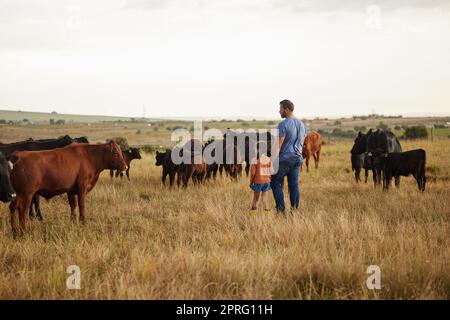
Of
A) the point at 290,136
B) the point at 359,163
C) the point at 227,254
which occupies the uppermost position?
the point at 290,136

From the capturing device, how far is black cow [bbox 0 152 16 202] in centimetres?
676

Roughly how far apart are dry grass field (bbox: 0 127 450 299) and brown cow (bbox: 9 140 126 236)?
574 mm

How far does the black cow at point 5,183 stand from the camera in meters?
6.76

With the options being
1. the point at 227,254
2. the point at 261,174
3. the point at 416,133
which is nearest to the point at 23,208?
the point at 227,254

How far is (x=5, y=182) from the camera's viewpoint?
22.4 feet

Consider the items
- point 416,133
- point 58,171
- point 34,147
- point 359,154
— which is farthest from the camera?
point 416,133

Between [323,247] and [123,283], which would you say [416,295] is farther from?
[123,283]

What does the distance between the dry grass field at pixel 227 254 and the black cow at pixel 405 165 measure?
2.45m

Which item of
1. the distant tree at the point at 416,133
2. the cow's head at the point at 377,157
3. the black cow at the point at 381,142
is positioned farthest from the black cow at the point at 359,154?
the distant tree at the point at 416,133

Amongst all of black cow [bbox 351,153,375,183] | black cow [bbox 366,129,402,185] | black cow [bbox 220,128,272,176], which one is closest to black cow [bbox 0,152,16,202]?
black cow [bbox 220,128,272,176]

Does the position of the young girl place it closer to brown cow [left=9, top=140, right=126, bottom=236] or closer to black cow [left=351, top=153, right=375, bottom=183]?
brown cow [left=9, top=140, right=126, bottom=236]

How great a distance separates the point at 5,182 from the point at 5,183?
0.05ft

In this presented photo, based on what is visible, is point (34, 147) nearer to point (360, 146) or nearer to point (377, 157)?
point (377, 157)

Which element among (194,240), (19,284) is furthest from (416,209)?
(19,284)
